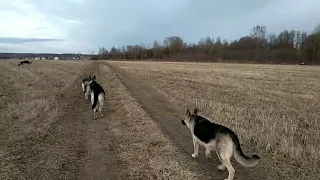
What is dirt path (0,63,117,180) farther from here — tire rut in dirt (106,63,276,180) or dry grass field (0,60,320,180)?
tire rut in dirt (106,63,276,180)

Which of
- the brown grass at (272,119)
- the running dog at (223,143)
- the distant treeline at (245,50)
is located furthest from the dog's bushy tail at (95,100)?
the distant treeline at (245,50)

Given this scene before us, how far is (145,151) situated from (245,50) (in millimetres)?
114572

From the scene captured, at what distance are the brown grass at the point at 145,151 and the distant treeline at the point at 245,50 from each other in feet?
291

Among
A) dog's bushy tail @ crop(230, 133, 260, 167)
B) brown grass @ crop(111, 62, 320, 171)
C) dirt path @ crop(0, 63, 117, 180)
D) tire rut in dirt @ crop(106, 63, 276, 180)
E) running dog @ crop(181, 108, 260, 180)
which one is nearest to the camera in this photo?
dog's bushy tail @ crop(230, 133, 260, 167)

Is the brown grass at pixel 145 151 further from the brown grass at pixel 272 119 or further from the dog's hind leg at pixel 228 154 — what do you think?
the brown grass at pixel 272 119

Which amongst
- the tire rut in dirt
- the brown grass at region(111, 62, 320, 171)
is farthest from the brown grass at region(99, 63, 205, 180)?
the brown grass at region(111, 62, 320, 171)

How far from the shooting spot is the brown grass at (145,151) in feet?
22.6

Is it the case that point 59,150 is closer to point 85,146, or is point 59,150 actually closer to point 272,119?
point 85,146

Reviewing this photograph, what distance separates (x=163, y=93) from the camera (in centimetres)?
1938

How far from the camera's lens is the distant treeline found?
312 feet

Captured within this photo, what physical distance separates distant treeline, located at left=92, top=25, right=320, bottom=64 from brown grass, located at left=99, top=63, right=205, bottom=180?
8882 centimetres

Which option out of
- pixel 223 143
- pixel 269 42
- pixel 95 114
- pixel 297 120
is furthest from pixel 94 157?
pixel 269 42

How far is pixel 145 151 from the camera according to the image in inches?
327

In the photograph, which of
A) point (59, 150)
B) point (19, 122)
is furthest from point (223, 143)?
point (19, 122)
